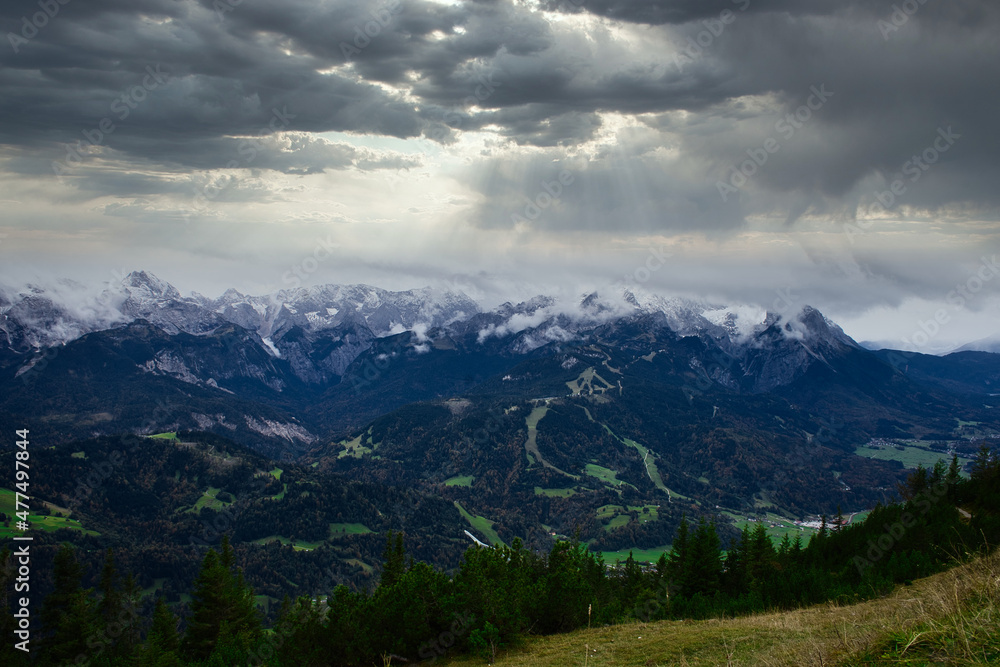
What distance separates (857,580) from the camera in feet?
185

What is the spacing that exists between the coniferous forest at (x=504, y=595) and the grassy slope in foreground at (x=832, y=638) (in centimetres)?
282

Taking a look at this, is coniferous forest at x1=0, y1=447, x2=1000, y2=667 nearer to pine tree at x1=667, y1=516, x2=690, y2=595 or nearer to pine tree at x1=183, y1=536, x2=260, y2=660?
pine tree at x1=183, y1=536, x2=260, y2=660

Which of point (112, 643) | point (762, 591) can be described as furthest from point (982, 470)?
point (112, 643)

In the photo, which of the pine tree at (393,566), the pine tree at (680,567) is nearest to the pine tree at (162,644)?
the pine tree at (393,566)

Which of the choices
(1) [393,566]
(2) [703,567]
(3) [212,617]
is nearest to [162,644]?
(3) [212,617]

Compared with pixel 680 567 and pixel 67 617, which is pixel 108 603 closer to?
pixel 67 617

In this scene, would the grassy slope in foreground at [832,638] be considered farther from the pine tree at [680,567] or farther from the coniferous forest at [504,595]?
the pine tree at [680,567]

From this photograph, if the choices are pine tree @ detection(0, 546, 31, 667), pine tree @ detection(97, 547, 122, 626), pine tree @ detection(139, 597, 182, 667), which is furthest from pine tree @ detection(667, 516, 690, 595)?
pine tree @ detection(0, 546, 31, 667)

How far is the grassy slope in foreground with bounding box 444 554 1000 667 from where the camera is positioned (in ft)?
47.2

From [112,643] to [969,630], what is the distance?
99.7m

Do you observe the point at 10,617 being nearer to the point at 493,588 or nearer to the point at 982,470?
the point at 493,588

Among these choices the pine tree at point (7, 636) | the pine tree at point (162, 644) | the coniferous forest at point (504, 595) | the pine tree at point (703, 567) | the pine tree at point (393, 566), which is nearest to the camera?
the coniferous forest at point (504, 595)

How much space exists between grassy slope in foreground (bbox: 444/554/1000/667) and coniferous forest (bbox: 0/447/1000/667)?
9.26 ft

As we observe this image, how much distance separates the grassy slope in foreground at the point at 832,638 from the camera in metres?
14.4
